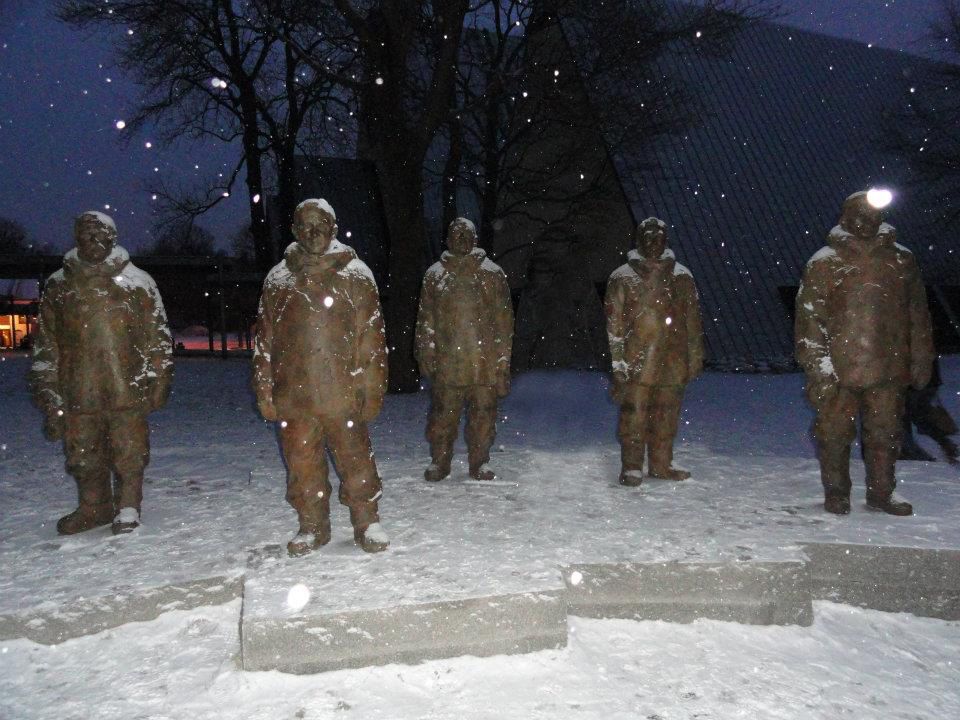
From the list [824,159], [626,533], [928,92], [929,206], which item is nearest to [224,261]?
[824,159]

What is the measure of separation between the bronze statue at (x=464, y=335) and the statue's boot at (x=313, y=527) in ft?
5.91

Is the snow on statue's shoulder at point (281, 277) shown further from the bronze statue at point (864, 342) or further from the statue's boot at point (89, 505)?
the bronze statue at point (864, 342)

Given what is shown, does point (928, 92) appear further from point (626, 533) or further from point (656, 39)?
point (626, 533)

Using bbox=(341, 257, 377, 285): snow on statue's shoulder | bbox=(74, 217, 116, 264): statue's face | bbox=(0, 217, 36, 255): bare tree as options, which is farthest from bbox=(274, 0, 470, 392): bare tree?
bbox=(0, 217, 36, 255): bare tree

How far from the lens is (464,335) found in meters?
5.80

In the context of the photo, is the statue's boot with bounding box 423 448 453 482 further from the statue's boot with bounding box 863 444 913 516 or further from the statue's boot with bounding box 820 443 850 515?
the statue's boot with bounding box 863 444 913 516

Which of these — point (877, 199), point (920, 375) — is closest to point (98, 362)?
point (877, 199)

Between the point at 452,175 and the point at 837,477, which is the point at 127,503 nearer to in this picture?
the point at 837,477

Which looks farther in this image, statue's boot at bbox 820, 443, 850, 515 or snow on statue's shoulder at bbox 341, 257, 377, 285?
statue's boot at bbox 820, 443, 850, 515

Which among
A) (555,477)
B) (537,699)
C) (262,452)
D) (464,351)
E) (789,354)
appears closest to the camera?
(537,699)

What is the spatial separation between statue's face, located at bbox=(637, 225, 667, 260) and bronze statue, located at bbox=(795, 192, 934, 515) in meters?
1.19

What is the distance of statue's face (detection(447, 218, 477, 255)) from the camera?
593cm

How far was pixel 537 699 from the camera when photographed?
10.6 ft

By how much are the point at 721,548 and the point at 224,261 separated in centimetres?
2066
